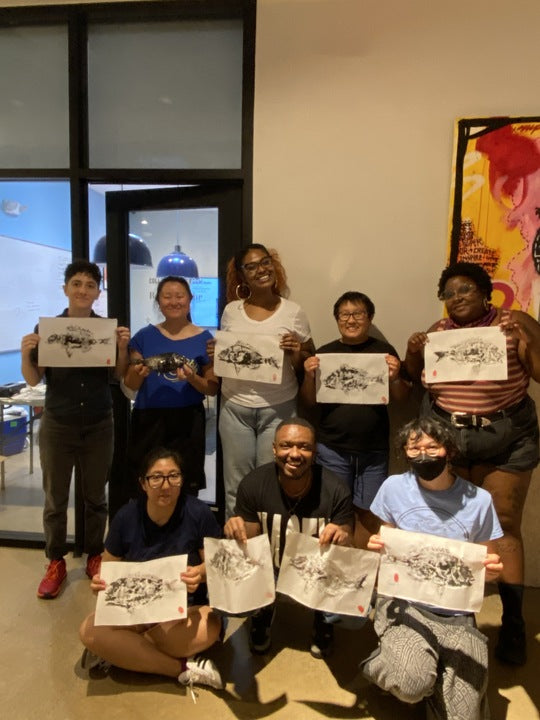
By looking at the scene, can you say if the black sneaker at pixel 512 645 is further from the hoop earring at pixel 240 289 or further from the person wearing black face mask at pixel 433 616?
the hoop earring at pixel 240 289

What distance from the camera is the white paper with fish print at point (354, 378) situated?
2.18 metres

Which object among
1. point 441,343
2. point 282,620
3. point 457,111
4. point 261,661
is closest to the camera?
point 261,661

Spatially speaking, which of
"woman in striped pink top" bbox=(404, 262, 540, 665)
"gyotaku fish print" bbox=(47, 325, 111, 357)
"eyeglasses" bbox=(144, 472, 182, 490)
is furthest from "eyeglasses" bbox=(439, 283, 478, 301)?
"gyotaku fish print" bbox=(47, 325, 111, 357)

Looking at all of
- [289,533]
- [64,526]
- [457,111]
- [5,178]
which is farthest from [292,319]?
[5,178]

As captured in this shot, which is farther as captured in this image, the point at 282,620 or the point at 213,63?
the point at 213,63

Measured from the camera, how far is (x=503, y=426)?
2014 mm

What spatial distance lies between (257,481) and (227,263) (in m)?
1.33

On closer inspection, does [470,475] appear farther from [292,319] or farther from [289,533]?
[292,319]

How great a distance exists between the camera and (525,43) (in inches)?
93.9

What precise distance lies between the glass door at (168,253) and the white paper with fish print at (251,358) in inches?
24.8

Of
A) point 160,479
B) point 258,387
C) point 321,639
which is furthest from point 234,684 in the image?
point 258,387

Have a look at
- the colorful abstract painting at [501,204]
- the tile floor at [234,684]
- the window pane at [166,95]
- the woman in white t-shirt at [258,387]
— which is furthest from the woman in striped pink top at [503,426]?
the window pane at [166,95]

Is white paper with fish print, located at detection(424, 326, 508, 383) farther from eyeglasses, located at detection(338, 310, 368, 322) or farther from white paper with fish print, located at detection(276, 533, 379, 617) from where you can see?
white paper with fish print, located at detection(276, 533, 379, 617)

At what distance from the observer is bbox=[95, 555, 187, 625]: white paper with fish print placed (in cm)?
171
